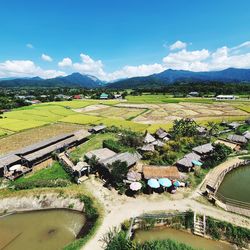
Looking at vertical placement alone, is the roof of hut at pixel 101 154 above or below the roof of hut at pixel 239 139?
above

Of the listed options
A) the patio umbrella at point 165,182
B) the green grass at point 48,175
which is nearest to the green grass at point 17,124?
the green grass at point 48,175

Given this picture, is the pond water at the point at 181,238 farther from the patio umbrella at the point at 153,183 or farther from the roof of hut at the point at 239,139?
the roof of hut at the point at 239,139

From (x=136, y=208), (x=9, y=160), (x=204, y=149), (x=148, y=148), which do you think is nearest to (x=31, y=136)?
(x=9, y=160)

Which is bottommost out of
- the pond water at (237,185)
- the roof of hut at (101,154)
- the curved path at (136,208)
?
the pond water at (237,185)

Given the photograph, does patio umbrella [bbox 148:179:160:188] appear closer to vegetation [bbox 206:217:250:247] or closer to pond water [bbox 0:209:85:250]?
vegetation [bbox 206:217:250:247]

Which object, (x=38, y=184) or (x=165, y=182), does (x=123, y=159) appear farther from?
(x=38, y=184)

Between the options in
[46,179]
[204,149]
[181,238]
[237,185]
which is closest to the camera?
[181,238]
